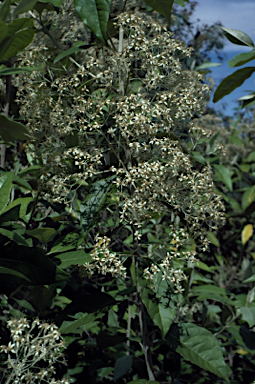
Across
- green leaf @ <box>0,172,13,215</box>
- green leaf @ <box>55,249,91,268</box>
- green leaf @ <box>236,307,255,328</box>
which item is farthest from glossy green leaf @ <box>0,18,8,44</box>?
green leaf @ <box>236,307,255,328</box>

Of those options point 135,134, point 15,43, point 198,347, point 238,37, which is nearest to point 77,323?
point 198,347

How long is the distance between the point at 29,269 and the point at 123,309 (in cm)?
128

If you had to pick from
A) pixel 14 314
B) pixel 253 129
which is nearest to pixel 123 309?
pixel 14 314

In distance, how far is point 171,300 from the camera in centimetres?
129

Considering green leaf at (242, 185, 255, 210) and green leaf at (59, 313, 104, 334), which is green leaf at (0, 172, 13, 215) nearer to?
green leaf at (59, 313, 104, 334)

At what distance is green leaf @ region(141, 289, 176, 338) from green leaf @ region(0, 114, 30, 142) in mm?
726

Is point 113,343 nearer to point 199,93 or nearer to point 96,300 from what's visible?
point 96,300

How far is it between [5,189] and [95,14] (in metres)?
0.72

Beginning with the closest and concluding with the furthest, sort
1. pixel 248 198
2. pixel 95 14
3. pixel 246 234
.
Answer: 1. pixel 95 14
2. pixel 246 234
3. pixel 248 198

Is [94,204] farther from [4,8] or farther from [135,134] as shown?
[4,8]

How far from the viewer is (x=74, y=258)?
4.40 feet

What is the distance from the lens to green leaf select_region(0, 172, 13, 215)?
4.25 feet

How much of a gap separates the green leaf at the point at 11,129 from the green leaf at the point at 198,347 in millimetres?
1011

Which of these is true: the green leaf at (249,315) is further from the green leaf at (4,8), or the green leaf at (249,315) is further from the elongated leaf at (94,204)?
the green leaf at (4,8)
